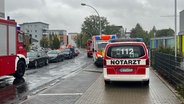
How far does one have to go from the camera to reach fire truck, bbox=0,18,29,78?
13.5m

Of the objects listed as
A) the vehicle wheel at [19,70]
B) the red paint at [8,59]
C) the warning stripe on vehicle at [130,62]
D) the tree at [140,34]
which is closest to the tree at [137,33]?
the tree at [140,34]

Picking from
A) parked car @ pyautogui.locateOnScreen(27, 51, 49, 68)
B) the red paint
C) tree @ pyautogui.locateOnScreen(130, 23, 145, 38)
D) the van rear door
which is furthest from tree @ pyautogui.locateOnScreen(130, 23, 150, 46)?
the van rear door

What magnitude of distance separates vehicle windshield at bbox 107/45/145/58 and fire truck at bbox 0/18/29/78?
4.96 m

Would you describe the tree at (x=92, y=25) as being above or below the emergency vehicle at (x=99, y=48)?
above

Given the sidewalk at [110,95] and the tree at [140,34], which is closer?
the sidewalk at [110,95]

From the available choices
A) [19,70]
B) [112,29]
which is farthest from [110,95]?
[112,29]

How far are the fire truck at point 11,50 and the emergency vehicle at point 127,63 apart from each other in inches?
192

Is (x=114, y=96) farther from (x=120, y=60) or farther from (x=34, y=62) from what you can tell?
(x=34, y=62)

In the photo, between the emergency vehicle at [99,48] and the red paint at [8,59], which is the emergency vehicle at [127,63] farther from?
the emergency vehicle at [99,48]

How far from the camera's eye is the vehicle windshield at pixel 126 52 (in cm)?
1157

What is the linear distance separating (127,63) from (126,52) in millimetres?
459

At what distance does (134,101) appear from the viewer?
29.0 feet

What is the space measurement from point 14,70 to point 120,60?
6.07m

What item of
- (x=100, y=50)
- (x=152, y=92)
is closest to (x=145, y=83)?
(x=152, y=92)
